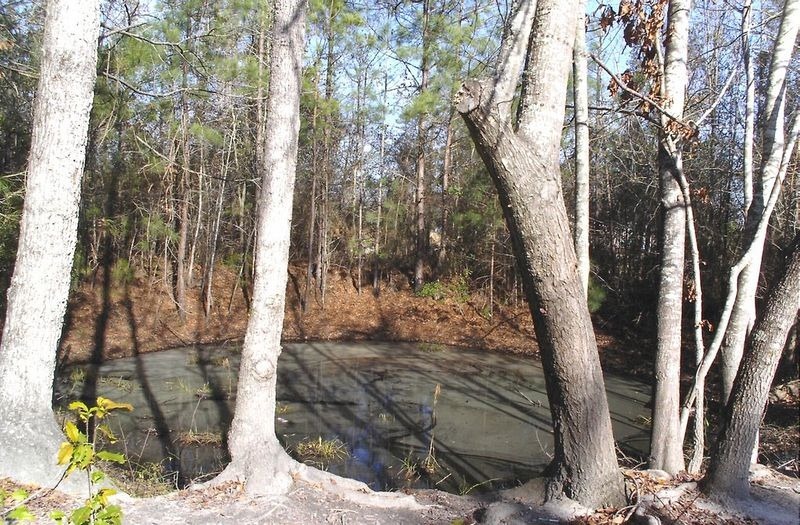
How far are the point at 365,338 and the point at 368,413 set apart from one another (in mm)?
6715

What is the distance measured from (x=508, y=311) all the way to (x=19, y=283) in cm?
1500

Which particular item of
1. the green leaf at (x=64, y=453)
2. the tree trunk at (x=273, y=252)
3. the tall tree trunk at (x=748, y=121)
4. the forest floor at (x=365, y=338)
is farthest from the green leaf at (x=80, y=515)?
the tall tree trunk at (x=748, y=121)

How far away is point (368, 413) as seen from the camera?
8.26 metres

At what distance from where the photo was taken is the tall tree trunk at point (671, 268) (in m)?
4.11

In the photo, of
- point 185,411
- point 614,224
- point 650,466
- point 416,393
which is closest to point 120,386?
point 185,411

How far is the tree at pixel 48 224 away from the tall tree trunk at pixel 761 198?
4788 millimetres

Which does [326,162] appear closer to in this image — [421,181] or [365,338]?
[421,181]

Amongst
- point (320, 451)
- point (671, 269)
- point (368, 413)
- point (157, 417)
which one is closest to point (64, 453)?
point (671, 269)

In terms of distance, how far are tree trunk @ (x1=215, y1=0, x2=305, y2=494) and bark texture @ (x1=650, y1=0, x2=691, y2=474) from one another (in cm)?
271

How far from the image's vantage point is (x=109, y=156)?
1419 cm

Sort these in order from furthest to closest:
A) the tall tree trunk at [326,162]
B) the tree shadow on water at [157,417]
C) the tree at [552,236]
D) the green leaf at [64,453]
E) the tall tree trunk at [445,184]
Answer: the tall tree trunk at [445,184], the tall tree trunk at [326,162], the tree shadow on water at [157,417], the tree at [552,236], the green leaf at [64,453]

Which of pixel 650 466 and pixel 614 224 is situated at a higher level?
pixel 614 224

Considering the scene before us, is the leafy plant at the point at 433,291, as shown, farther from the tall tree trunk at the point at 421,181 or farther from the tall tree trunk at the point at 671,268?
the tall tree trunk at the point at 671,268

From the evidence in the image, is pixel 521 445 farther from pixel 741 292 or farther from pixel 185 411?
pixel 185 411
